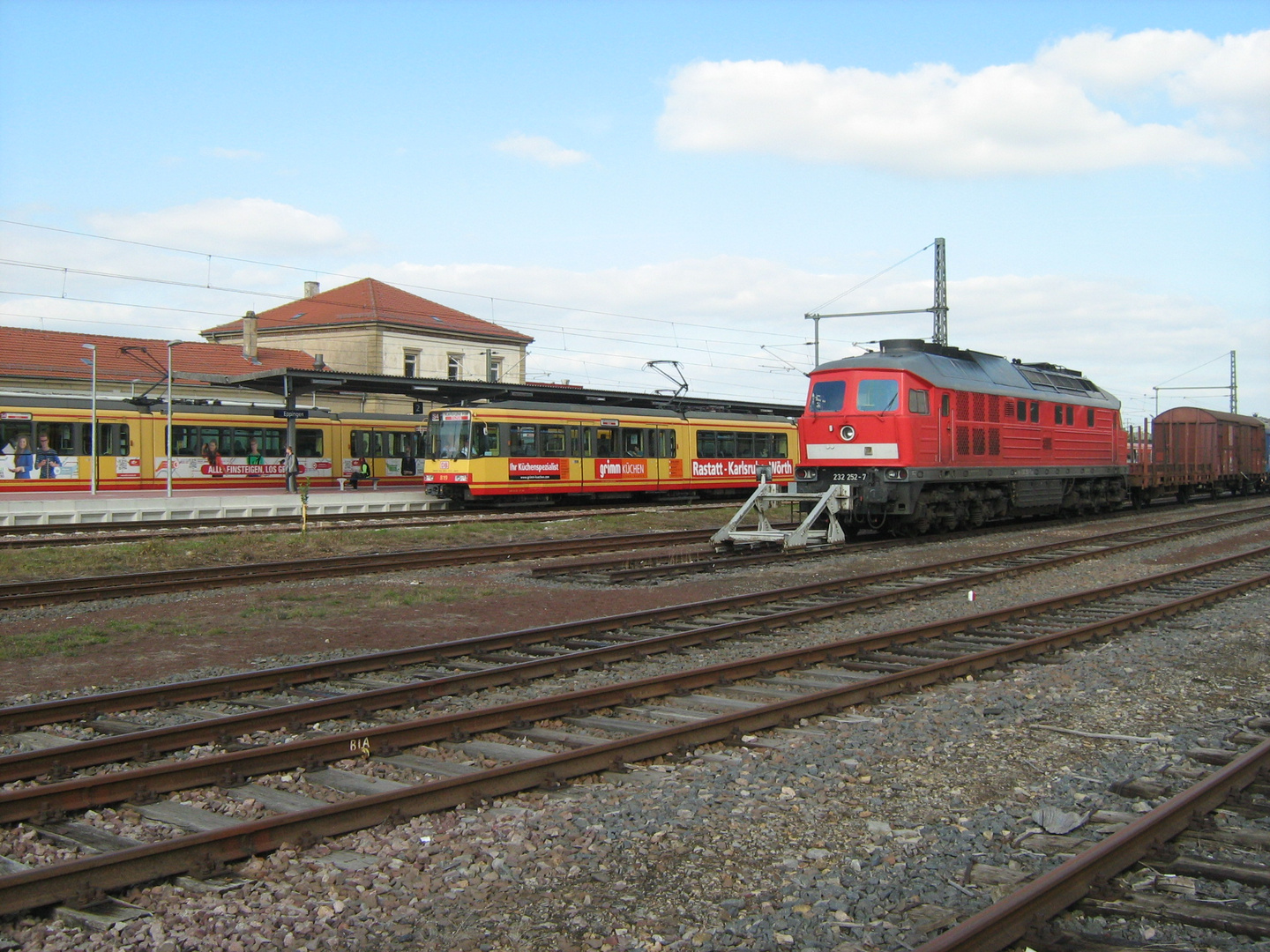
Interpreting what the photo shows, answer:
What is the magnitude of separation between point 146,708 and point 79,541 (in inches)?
549

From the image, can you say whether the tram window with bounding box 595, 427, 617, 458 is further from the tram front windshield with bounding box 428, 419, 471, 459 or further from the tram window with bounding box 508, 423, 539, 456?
the tram front windshield with bounding box 428, 419, 471, 459

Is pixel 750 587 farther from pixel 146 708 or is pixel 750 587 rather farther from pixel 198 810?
pixel 198 810

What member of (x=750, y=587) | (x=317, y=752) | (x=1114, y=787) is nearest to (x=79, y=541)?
(x=750, y=587)

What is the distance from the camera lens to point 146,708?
7543 millimetres

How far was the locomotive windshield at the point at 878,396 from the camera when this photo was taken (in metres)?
19.0

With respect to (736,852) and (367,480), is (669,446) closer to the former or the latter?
(367,480)

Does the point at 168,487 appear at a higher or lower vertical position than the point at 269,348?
lower

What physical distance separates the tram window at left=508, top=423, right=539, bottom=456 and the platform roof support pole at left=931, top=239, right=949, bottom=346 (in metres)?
13.2

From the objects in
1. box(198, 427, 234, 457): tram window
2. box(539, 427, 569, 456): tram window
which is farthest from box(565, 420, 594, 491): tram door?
box(198, 427, 234, 457): tram window

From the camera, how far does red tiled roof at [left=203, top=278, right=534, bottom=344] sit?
63.8 m

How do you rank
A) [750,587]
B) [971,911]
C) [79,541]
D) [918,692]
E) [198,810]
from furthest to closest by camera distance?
1. [79,541]
2. [750,587]
3. [918,692]
4. [198,810]
5. [971,911]

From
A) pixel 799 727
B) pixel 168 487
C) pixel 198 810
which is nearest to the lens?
pixel 198 810

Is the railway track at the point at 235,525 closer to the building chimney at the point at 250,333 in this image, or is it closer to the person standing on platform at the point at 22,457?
the person standing on platform at the point at 22,457

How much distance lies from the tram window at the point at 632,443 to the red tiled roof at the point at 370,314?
34867mm
